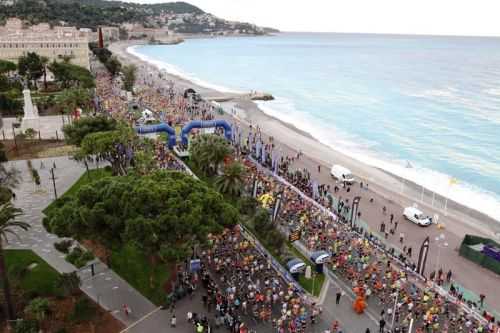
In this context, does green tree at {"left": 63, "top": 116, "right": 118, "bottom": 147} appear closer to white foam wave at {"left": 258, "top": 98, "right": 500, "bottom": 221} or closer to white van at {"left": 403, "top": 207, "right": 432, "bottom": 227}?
white van at {"left": 403, "top": 207, "right": 432, "bottom": 227}

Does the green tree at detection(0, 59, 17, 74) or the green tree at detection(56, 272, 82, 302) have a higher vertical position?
the green tree at detection(0, 59, 17, 74)

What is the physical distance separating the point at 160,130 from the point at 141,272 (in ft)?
82.2

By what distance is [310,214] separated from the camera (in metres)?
33.0

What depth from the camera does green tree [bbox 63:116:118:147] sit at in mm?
39938

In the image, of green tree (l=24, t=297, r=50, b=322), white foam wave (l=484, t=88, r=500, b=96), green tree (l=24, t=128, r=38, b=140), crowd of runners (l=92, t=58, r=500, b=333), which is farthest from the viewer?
white foam wave (l=484, t=88, r=500, b=96)

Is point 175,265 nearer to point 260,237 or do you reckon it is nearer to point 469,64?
point 260,237

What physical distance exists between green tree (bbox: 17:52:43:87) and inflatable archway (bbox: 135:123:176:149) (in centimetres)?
4240

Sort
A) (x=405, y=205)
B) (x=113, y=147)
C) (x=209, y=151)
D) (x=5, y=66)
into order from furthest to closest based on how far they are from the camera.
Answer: (x=5, y=66), (x=405, y=205), (x=209, y=151), (x=113, y=147)

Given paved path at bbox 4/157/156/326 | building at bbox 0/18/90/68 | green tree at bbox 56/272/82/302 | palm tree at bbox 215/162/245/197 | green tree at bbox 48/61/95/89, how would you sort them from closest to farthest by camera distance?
green tree at bbox 56/272/82/302 < paved path at bbox 4/157/156/326 < palm tree at bbox 215/162/245/197 < green tree at bbox 48/61/95/89 < building at bbox 0/18/90/68

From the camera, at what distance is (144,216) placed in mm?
20500

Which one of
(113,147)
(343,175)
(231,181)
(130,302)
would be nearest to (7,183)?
(113,147)

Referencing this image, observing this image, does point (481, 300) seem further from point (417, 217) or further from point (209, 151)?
point (209, 151)

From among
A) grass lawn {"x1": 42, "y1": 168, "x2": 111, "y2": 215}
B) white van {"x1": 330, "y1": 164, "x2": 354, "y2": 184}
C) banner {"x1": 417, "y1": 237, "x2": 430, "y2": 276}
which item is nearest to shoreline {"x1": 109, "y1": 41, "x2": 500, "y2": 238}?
white van {"x1": 330, "y1": 164, "x2": 354, "y2": 184}

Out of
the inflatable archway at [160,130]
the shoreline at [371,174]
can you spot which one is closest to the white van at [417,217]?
the shoreline at [371,174]
